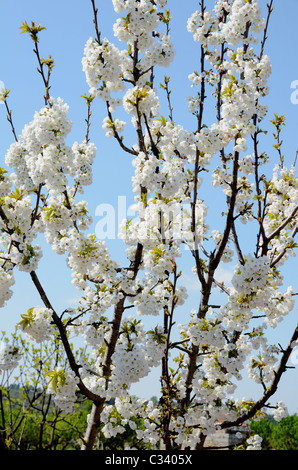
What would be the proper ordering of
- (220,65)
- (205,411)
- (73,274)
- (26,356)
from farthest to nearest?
(26,356), (220,65), (73,274), (205,411)

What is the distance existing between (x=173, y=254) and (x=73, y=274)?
1.22 metres

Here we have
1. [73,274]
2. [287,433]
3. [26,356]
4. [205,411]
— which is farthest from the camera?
[287,433]

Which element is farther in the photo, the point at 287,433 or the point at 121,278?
the point at 287,433

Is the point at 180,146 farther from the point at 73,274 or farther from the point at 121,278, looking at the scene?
the point at 73,274

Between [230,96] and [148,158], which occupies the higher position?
[230,96]

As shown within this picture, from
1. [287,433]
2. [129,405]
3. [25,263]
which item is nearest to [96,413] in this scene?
[129,405]

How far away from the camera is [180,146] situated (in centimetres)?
460

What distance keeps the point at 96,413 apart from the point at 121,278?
1.46m

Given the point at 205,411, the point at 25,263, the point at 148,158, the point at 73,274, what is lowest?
the point at 205,411

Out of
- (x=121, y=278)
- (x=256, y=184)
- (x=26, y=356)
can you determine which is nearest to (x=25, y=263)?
(x=121, y=278)

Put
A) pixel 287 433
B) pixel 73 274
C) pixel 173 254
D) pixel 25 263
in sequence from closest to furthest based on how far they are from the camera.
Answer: pixel 25 263 < pixel 173 254 < pixel 73 274 < pixel 287 433

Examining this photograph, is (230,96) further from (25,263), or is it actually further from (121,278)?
(25,263)
